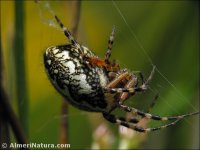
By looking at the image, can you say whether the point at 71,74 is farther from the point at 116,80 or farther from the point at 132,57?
the point at 132,57

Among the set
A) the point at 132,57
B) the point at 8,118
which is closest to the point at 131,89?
the point at 8,118

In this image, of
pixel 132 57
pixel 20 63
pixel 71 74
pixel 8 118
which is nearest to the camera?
pixel 71 74

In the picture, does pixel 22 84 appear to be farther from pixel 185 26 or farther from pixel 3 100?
pixel 185 26

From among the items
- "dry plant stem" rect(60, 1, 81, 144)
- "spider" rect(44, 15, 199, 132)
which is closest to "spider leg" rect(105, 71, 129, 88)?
"spider" rect(44, 15, 199, 132)

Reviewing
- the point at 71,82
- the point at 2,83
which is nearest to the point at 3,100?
the point at 2,83

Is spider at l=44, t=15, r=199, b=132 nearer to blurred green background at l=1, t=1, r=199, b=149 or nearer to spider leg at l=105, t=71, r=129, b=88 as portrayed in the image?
spider leg at l=105, t=71, r=129, b=88

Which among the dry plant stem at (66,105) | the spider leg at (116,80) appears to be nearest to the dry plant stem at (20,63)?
the dry plant stem at (66,105)

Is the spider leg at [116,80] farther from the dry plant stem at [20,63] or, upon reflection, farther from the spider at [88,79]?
the dry plant stem at [20,63]
